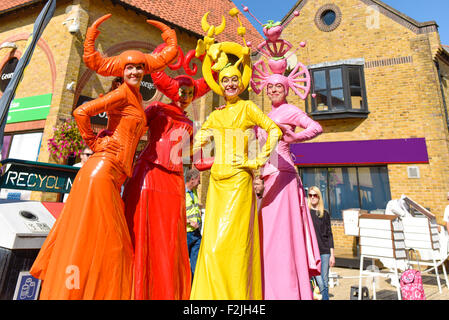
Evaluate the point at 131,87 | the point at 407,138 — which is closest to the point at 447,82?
the point at 407,138

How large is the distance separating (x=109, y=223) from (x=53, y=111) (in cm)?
781

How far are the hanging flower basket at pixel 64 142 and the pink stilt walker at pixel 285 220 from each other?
21.7 feet

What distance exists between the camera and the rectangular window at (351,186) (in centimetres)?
979

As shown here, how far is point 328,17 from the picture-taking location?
11.4m

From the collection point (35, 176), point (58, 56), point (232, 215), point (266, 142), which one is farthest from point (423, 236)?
point (58, 56)

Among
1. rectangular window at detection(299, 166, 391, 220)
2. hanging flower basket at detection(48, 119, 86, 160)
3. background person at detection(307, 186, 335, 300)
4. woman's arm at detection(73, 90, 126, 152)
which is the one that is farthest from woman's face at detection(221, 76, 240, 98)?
rectangular window at detection(299, 166, 391, 220)

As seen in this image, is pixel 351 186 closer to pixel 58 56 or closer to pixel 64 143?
pixel 64 143

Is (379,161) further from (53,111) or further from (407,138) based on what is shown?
(53,111)

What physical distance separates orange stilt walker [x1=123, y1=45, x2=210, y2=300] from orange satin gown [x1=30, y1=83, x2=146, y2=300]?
16 centimetres

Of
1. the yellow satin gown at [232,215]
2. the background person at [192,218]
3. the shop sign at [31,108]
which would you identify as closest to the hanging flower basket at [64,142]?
the shop sign at [31,108]

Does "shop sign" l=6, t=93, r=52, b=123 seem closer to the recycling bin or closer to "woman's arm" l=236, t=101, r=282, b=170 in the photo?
the recycling bin

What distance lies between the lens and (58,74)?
8.30 m

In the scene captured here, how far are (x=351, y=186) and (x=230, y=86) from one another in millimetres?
9344

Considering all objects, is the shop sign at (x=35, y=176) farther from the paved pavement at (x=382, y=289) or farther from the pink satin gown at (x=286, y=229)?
the paved pavement at (x=382, y=289)
